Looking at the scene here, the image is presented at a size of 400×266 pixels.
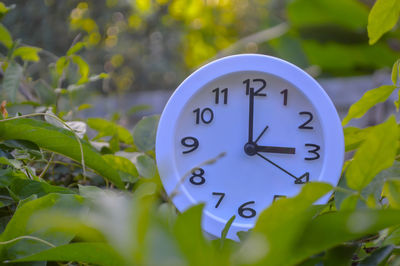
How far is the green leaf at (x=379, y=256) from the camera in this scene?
1.23 ft

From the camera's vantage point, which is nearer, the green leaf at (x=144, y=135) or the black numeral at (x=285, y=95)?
the black numeral at (x=285, y=95)

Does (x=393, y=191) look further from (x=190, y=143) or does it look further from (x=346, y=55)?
(x=346, y=55)

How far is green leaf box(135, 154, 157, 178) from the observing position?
0.60 metres

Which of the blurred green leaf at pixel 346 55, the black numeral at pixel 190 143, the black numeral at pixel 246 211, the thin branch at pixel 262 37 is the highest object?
the black numeral at pixel 190 143

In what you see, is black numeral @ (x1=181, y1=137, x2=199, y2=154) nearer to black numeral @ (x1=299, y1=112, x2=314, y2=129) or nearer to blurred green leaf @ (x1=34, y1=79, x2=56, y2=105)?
black numeral @ (x1=299, y1=112, x2=314, y2=129)

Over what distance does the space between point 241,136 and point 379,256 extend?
243mm

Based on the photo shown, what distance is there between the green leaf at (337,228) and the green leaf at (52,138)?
0.97 ft

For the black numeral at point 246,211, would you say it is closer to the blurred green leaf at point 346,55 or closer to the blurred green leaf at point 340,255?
the blurred green leaf at point 340,255

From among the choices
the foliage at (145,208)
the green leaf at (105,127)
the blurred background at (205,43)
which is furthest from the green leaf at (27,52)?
the blurred background at (205,43)

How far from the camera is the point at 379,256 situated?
379 mm

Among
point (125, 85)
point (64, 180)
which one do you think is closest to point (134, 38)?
point (125, 85)

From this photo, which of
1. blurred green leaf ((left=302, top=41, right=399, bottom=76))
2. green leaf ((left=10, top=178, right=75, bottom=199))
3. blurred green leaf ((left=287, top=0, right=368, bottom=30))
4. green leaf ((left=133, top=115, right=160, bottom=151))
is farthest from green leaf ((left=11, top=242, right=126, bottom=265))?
blurred green leaf ((left=302, top=41, right=399, bottom=76))

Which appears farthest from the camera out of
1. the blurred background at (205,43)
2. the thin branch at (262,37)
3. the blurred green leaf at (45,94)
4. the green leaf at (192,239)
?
the thin branch at (262,37)

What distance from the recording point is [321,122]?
54cm
